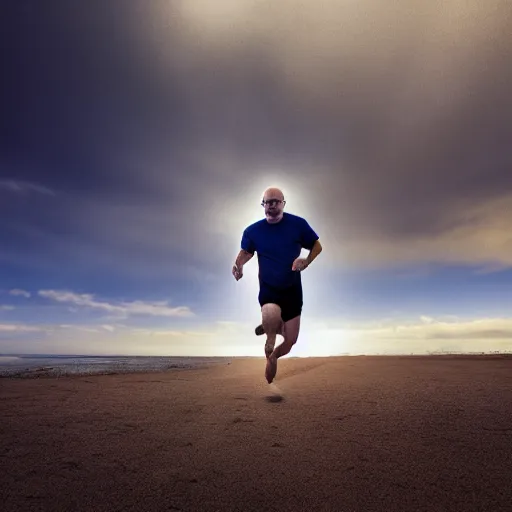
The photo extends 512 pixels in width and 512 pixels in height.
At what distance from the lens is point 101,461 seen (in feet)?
8.18

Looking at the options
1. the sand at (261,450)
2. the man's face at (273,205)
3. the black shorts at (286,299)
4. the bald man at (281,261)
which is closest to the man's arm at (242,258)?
the bald man at (281,261)

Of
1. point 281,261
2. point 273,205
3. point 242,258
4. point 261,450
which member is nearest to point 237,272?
point 242,258

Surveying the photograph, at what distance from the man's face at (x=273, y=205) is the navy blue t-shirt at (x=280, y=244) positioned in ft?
0.65

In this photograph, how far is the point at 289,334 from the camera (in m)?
5.77

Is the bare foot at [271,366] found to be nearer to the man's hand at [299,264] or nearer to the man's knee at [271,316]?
the man's knee at [271,316]

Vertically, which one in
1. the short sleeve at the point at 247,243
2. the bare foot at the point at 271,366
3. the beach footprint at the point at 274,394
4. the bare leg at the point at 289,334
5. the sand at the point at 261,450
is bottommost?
the sand at the point at 261,450

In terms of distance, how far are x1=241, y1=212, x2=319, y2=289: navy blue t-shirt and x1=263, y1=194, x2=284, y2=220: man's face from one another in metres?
0.20

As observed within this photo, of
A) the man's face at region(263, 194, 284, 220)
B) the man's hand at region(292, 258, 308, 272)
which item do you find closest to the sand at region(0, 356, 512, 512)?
the man's hand at region(292, 258, 308, 272)

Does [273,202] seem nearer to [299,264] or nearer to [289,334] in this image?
[299,264]

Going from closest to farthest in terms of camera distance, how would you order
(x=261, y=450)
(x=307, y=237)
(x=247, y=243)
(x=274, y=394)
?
(x=261, y=450)
(x=274, y=394)
(x=307, y=237)
(x=247, y=243)

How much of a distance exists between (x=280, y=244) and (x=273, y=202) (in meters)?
0.64

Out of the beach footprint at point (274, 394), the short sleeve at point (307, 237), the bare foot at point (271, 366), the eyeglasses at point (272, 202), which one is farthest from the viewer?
the short sleeve at point (307, 237)

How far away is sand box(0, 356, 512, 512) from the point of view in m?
2.01

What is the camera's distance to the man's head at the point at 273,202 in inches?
223
